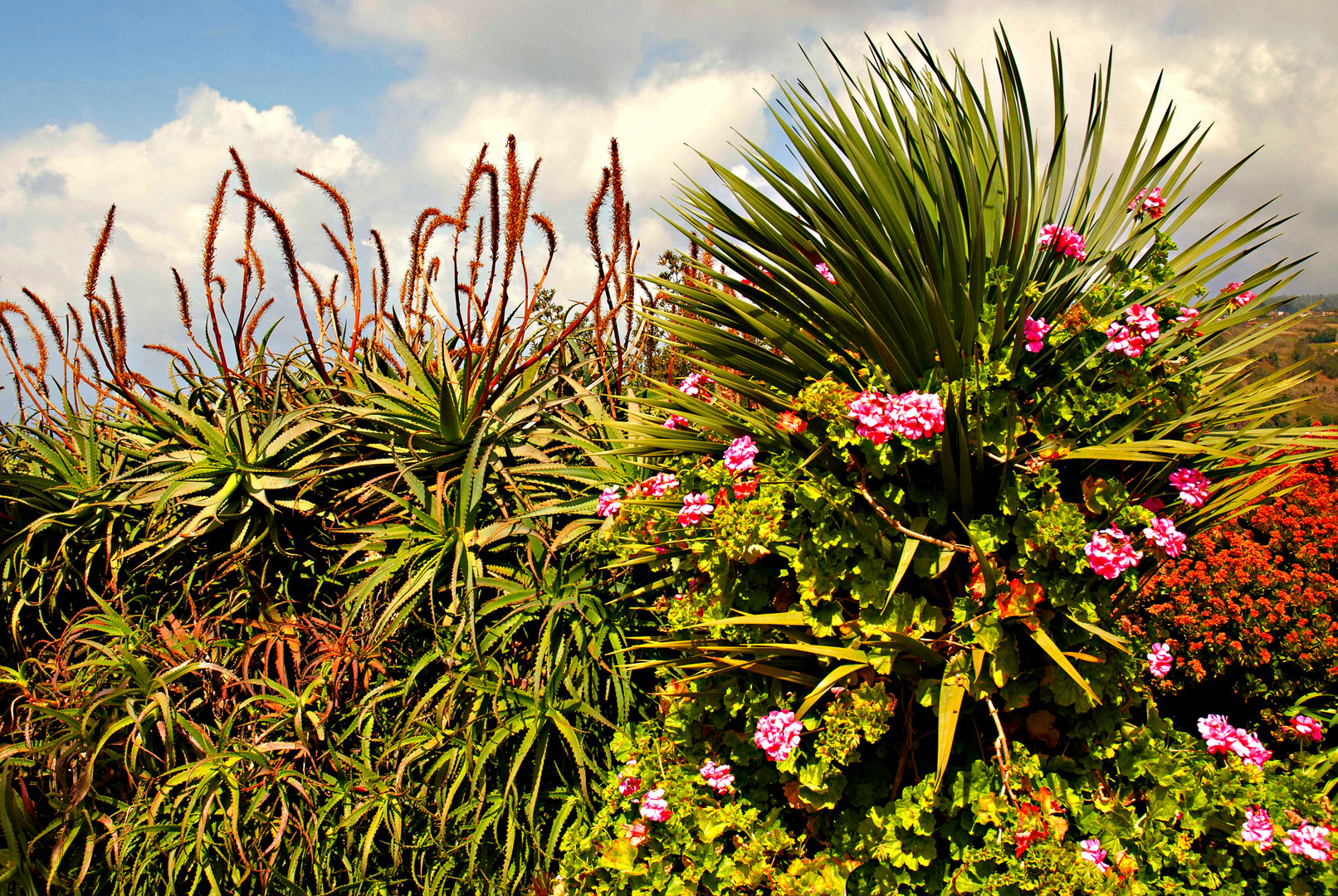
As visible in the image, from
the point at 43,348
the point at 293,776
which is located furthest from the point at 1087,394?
the point at 43,348

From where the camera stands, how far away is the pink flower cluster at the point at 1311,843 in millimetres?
2072

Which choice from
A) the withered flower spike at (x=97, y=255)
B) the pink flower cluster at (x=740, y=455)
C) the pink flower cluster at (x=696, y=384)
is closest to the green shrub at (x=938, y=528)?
the pink flower cluster at (x=740, y=455)

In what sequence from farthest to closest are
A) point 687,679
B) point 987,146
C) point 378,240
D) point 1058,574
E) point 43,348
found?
point 43,348 < point 378,240 < point 987,146 < point 687,679 < point 1058,574

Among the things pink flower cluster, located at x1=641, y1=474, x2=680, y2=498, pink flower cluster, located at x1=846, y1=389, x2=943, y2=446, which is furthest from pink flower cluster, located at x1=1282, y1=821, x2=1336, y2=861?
pink flower cluster, located at x1=641, y1=474, x2=680, y2=498

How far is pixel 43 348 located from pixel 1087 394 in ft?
16.5

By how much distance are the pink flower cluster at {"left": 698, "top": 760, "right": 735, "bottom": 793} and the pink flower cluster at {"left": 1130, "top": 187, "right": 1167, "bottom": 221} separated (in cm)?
222

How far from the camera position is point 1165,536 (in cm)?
201

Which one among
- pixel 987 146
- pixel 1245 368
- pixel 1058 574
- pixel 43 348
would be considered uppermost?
pixel 987 146

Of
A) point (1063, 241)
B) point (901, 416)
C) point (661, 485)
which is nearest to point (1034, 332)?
point (1063, 241)

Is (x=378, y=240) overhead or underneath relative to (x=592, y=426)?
overhead

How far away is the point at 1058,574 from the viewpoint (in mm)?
2070

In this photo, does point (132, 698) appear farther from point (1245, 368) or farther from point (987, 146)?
point (1245, 368)

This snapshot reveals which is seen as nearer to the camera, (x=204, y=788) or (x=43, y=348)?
(x=204, y=788)

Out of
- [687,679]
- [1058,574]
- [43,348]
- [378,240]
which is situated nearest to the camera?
[1058,574]
